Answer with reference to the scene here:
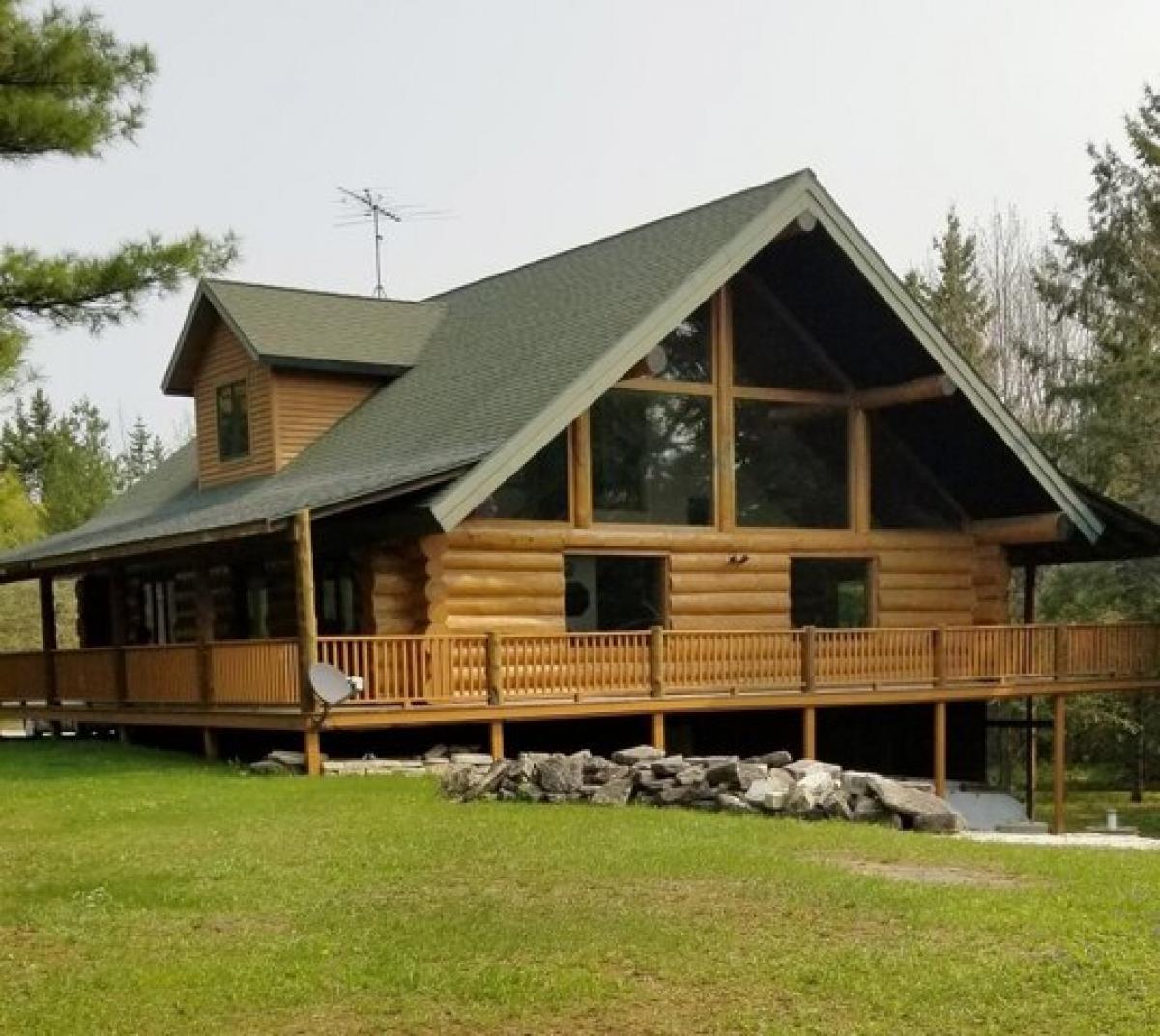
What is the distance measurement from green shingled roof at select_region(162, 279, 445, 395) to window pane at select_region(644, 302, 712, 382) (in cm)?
536

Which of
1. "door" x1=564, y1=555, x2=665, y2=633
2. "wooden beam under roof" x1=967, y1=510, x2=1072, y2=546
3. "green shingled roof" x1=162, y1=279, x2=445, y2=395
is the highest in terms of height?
"green shingled roof" x1=162, y1=279, x2=445, y2=395

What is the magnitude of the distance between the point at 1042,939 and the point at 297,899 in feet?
15.9

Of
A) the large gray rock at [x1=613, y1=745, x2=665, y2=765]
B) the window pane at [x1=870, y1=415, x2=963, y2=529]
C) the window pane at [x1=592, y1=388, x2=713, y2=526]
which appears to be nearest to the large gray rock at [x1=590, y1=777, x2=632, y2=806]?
the large gray rock at [x1=613, y1=745, x2=665, y2=765]

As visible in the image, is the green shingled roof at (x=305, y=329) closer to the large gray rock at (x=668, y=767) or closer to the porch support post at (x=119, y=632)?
the porch support post at (x=119, y=632)

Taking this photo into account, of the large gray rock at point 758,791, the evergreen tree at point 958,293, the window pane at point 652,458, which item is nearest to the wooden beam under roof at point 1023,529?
the window pane at point 652,458

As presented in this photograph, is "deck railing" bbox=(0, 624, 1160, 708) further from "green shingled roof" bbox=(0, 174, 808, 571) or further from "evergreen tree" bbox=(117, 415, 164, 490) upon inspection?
"evergreen tree" bbox=(117, 415, 164, 490)

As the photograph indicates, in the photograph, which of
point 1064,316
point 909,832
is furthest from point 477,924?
point 1064,316

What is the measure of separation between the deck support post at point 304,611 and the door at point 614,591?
16.1 feet

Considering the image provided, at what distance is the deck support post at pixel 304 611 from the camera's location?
1772 cm

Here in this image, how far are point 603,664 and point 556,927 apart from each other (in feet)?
35.3

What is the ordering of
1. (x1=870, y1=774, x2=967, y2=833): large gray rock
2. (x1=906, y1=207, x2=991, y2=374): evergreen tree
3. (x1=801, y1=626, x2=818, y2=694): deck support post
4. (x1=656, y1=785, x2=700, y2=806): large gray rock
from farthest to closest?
(x1=906, y1=207, x2=991, y2=374): evergreen tree → (x1=801, y1=626, x2=818, y2=694): deck support post → (x1=656, y1=785, x2=700, y2=806): large gray rock → (x1=870, y1=774, x2=967, y2=833): large gray rock

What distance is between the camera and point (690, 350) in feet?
75.5

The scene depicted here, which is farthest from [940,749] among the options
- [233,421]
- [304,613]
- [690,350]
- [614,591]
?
[233,421]

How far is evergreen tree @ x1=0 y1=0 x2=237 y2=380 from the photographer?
1939 cm
